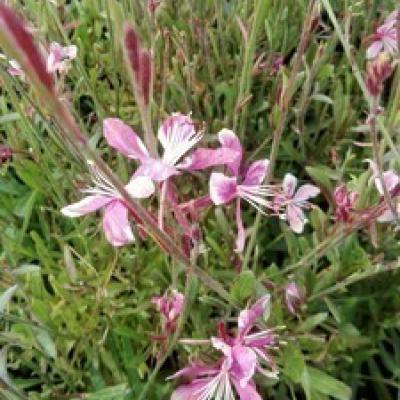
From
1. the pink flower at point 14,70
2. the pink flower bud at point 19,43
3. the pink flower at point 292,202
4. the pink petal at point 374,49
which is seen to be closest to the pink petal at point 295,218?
the pink flower at point 292,202

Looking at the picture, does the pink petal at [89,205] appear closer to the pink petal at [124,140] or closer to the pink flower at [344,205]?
the pink petal at [124,140]

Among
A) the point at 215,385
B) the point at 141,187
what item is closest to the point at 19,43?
the point at 141,187

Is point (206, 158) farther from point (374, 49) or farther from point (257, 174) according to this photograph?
point (374, 49)

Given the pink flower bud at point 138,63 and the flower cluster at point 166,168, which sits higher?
the pink flower bud at point 138,63

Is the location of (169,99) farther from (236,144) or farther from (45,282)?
(236,144)

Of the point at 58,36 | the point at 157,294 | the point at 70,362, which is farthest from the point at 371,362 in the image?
the point at 58,36
